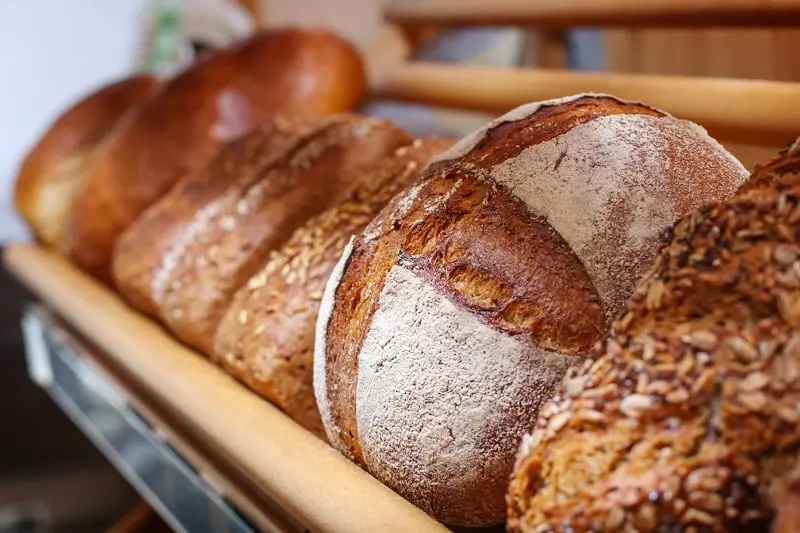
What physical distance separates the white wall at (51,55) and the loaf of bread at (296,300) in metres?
2.62

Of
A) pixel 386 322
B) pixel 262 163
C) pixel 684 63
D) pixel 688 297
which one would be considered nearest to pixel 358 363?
pixel 386 322

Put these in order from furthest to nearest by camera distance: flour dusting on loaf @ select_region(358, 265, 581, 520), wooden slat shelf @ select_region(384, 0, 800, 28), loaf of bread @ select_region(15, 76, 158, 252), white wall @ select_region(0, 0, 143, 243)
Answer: white wall @ select_region(0, 0, 143, 243) < loaf of bread @ select_region(15, 76, 158, 252) < wooden slat shelf @ select_region(384, 0, 800, 28) < flour dusting on loaf @ select_region(358, 265, 581, 520)

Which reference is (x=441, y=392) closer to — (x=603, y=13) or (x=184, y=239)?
(x=603, y=13)

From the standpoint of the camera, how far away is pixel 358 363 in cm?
84

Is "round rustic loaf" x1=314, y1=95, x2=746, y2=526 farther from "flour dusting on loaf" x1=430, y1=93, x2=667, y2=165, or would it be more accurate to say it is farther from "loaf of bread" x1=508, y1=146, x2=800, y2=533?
"loaf of bread" x1=508, y1=146, x2=800, y2=533

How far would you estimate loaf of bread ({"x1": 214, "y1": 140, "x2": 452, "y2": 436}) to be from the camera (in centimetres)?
107

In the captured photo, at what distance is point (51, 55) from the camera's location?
360 cm

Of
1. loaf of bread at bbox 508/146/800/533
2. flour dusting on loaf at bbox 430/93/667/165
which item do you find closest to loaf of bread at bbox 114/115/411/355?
flour dusting on loaf at bbox 430/93/667/165

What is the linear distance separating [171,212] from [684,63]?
89 centimetres

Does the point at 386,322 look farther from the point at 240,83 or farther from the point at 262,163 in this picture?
the point at 240,83

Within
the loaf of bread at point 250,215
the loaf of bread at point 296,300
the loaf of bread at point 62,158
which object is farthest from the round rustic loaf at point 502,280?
the loaf of bread at point 62,158

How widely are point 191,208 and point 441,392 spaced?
815 mm

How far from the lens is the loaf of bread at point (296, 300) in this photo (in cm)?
107

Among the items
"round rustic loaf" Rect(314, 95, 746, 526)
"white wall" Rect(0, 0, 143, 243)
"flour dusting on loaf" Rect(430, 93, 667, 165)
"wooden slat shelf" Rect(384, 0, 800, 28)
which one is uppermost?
"wooden slat shelf" Rect(384, 0, 800, 28)
